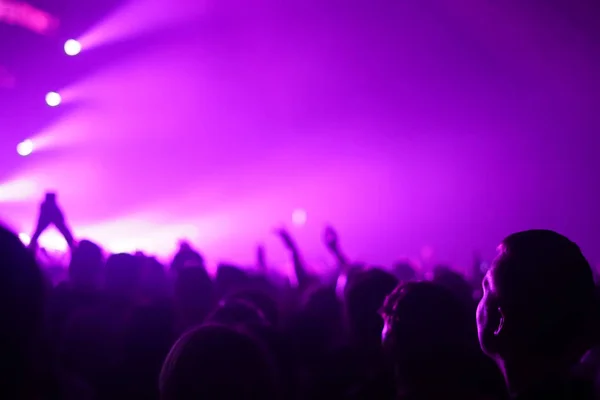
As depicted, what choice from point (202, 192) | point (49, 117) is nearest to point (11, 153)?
point (49, 117)

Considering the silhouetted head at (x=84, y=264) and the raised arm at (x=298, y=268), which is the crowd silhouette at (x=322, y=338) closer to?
the silhouetted head at (x=84, y=264)

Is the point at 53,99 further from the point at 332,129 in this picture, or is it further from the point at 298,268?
the point at 298,268

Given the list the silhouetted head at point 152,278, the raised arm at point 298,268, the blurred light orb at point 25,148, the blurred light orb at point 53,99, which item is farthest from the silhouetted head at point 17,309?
the blurred light orb at point 25,148

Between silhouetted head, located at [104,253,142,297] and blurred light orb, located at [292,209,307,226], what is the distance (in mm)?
14347

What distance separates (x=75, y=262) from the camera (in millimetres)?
3773

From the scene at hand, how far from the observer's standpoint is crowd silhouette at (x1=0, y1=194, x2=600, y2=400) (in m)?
1.21

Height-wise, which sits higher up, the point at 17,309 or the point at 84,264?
the point at 84,264

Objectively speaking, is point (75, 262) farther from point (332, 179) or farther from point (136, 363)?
point (332, 179)

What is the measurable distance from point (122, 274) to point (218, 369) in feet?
7.68

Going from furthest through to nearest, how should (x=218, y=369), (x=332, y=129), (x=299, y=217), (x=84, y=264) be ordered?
(x=299, y=217) → (x=332, y=129) → (x=84, y=264) → (x=218, y=369)

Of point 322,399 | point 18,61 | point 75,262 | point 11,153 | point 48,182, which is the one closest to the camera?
point 322,399

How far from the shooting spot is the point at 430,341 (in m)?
1.86

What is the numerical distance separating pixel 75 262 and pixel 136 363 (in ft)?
5.32

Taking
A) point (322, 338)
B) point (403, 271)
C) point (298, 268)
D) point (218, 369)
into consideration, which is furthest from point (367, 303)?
point (403, 271)
